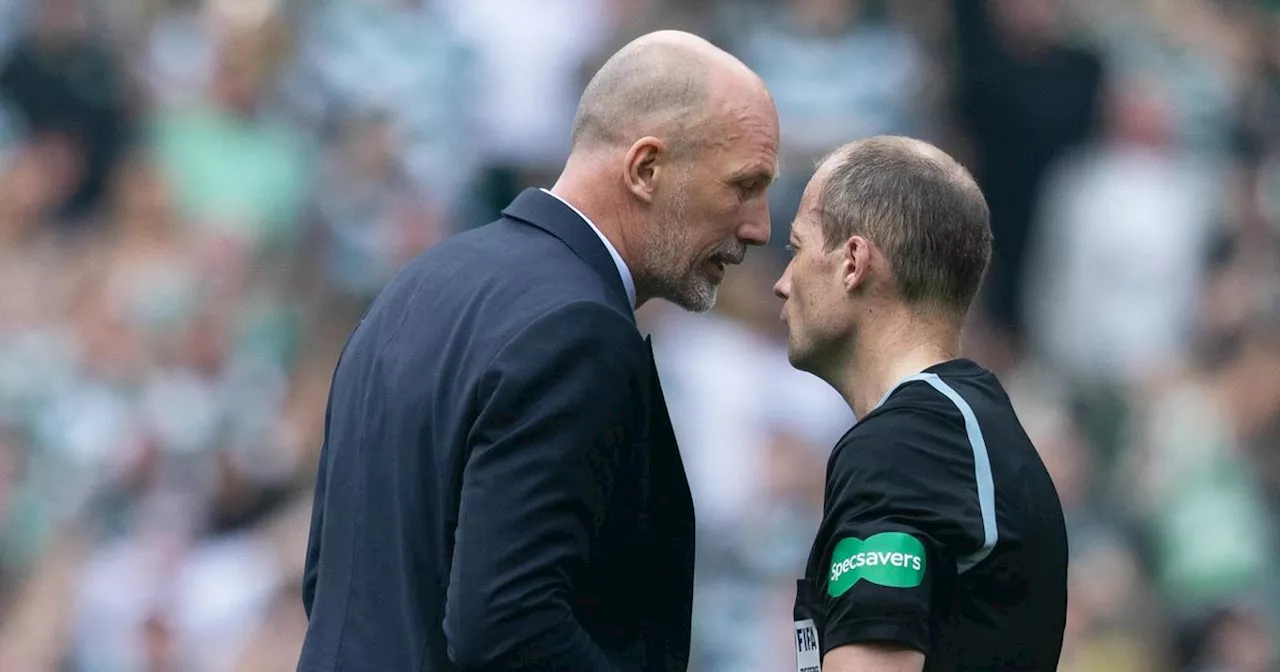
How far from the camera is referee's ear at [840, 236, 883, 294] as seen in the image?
94.0 inches

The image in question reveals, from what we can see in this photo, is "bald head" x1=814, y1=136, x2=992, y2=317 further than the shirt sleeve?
Yes

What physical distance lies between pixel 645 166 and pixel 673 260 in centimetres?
15

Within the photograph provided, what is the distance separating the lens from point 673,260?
102 inches

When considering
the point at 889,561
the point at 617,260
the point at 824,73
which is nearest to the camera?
the point at 889,561

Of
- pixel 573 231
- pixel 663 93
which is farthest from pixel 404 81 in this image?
pixel 573 231

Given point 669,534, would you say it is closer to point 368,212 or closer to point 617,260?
point 617,260

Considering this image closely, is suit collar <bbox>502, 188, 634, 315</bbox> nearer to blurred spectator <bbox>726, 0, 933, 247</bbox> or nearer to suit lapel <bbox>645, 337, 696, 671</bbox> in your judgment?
suit lapel <bbox>645, 337, 696, 671</bbox>

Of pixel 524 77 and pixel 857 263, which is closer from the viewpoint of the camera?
pixel 857 263

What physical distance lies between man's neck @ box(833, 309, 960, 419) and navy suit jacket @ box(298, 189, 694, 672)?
0.91 ft

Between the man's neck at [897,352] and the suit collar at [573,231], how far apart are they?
33 cm

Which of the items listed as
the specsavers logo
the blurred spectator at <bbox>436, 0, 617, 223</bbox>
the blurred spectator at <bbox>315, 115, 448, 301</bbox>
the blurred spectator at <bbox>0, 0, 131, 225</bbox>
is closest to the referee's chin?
the specsavers logo

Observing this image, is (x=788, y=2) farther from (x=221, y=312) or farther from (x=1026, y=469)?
(x=1026, y=469)

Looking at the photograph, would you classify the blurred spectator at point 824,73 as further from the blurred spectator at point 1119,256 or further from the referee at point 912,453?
the referee at point 912,453

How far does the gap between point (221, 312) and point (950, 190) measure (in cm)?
457
